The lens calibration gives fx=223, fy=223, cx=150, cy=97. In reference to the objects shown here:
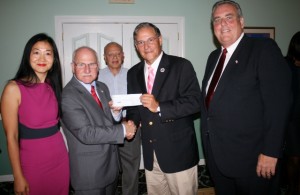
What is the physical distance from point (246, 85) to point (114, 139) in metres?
1.26

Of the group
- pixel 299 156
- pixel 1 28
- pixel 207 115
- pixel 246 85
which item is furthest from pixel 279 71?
pixel 1 28

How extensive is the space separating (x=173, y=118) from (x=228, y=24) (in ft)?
3.34

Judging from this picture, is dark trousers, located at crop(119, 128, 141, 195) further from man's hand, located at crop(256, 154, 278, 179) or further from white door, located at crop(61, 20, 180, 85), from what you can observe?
man's hand, located at crop(256, 154, 278, 179)

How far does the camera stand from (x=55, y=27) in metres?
4.35

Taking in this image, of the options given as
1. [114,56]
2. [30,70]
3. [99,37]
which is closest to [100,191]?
[30,70]

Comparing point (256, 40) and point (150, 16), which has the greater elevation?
point (150, 16)

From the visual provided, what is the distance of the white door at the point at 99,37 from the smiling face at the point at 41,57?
2457mm

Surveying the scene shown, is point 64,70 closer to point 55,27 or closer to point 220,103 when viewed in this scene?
point 55,27

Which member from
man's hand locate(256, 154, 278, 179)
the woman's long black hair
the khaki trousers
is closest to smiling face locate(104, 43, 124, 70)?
the woman's long black hair

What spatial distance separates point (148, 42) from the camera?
235cm

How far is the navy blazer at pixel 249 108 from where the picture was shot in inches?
67.9

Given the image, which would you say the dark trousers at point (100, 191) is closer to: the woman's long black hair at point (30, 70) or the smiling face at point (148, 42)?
the woman's long black hair at point (30, 70)

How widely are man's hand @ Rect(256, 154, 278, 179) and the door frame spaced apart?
3.31m

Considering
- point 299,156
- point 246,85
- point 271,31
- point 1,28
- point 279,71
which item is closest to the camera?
point 279,71
